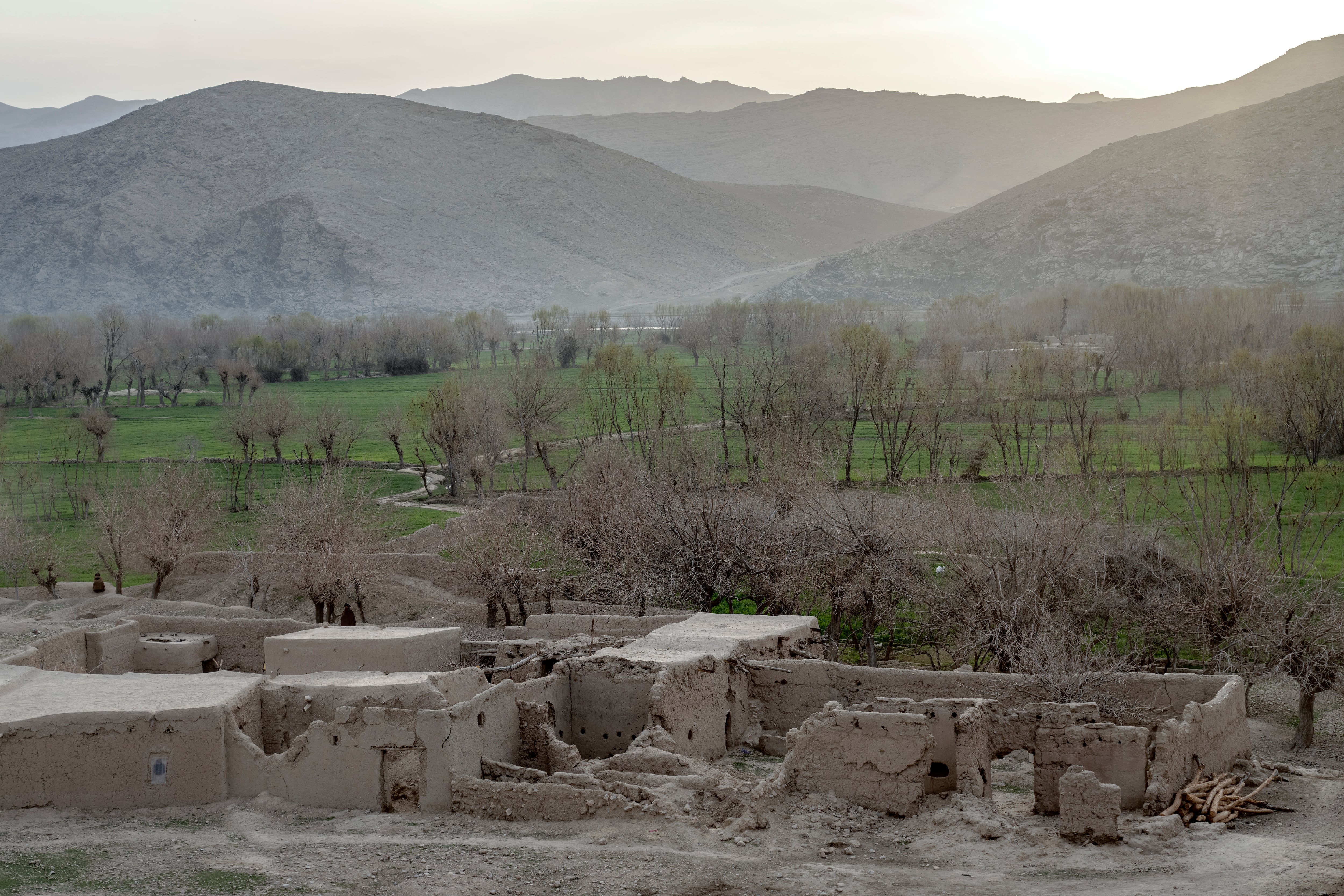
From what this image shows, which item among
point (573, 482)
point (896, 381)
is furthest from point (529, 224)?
point (573, 482)

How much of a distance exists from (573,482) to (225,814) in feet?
71.2

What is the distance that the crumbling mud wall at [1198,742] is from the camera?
20438 mm

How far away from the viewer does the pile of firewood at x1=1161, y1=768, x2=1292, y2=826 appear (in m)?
20.0

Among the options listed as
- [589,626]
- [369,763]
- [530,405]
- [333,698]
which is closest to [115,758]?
[333,698]

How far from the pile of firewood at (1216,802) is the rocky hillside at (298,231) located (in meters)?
146

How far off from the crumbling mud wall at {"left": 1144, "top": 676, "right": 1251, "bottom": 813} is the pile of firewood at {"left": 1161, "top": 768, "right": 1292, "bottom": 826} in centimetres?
16

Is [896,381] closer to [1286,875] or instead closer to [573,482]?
[573,482]

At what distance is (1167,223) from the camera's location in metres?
126

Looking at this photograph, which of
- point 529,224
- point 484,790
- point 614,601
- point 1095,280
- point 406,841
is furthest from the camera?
point 529,224

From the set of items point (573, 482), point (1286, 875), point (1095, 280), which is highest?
point (1095, 280)

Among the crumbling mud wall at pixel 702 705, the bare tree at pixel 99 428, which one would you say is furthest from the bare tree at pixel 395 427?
the crumbling mud wall at pixel 702 705

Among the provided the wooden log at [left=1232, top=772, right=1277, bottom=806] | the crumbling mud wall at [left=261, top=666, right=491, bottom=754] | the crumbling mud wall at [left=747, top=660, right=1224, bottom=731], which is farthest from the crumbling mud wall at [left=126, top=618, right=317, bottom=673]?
the wooden log at [left=1232, top=772, right=1277, bottom=806]

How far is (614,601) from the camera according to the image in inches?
1368

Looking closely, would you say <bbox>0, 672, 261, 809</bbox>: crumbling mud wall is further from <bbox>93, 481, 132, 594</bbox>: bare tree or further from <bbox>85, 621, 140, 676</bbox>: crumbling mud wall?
<bbox>93, 481, 132, 594</bbox>: bare tree
